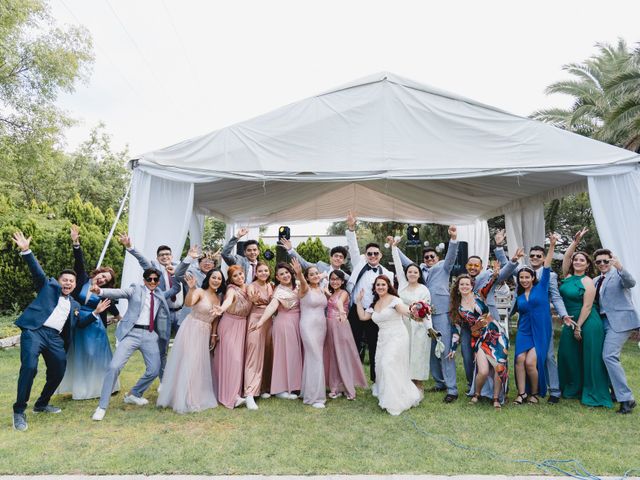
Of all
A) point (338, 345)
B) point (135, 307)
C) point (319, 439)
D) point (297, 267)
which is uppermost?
point (297, 267)

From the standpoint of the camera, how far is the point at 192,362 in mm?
5199

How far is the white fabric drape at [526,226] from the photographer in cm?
923

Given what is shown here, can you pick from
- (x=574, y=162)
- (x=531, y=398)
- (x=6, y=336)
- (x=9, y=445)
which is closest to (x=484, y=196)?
(x=574, y=162)

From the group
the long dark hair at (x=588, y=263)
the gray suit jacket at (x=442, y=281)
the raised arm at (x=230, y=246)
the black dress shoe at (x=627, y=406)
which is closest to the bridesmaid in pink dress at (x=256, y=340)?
the raised arm at (x=230, y=246)

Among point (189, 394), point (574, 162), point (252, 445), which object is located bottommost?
point (252, 445)

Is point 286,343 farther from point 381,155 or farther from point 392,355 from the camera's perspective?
point 381,155

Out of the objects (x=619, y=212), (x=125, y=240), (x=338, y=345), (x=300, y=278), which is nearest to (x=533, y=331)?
(x=619, y=212)

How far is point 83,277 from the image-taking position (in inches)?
225

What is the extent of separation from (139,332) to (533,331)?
4323 millimetres

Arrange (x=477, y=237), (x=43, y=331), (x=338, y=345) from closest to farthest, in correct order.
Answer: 1. (x=43, y=331)
2. (x=338, y=345)
3. (x=477, y=237)

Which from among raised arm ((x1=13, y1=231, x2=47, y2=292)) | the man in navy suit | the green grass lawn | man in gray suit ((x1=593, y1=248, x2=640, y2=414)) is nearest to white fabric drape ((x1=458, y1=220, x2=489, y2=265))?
man in gray suit ((x1=593, y1=248, x2=640, y2=414))

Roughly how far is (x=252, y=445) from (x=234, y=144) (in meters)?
4.00

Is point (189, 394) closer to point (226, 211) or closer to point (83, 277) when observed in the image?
point (83, 277)

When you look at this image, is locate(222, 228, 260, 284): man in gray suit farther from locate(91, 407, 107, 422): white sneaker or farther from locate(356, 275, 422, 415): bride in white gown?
locate(91, 407, 107, 422): white sneaker
